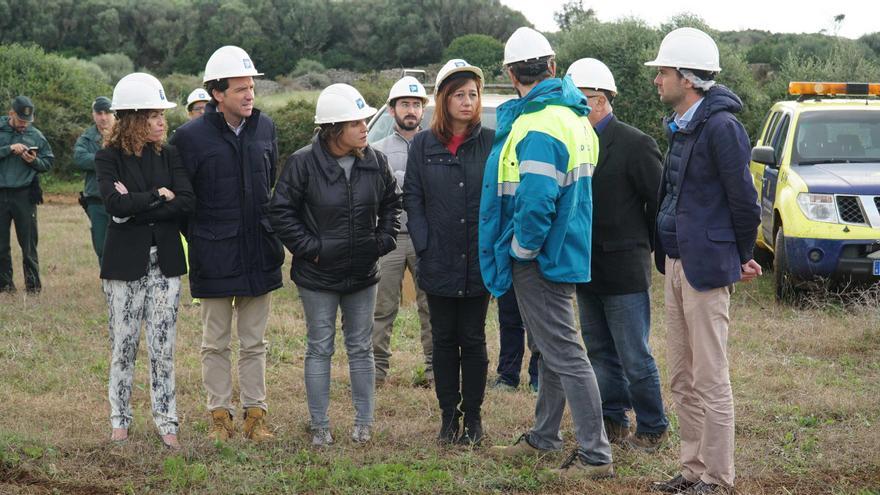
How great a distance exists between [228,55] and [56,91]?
21405mm

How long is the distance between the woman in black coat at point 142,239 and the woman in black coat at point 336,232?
0.62m

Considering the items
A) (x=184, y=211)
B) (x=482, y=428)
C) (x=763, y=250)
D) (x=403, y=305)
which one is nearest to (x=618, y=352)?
(x=482, y=428)

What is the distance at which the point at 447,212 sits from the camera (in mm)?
6051

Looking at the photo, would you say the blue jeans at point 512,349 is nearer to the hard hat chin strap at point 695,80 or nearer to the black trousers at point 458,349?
the black trousers at point 458,349

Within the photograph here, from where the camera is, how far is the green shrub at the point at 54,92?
24969 mm

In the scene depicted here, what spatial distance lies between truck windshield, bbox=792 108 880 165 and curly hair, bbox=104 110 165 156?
24.4ft

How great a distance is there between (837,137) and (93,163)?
7634mm

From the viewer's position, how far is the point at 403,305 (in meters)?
10.7

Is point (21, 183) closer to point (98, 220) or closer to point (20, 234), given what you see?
point (20, 234)

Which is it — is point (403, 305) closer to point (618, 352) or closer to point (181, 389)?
point (181, 389)

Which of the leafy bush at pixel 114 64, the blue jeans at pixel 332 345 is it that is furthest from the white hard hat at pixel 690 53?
the leafy bush at pixel 114 64

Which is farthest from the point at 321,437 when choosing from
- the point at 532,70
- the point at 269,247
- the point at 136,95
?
the point at 532,70

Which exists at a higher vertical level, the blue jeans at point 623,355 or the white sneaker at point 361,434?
the blue jeans at point 623,355

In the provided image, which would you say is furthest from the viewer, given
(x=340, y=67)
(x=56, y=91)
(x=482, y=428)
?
(x=340, y=67)
